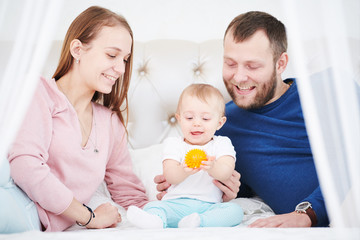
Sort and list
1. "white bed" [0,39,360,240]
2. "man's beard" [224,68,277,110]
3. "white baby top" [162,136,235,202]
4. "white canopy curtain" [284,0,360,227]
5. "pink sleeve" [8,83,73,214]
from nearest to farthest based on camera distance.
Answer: "white canopy curtain" [284,0,360,227]
"pink sleeve" [8,83,73,214]
"white baby top" [162,136,235,202]
"man's beard" [224,68,277,110]
"white bed" [0,39,360,240]

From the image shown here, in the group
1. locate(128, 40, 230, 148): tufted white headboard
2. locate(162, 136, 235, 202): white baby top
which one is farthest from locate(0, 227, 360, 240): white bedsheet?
locate(128, 40, 230, 148): tufted white headboard

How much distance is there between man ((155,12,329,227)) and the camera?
129cm

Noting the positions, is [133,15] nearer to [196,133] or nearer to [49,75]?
[49,75]

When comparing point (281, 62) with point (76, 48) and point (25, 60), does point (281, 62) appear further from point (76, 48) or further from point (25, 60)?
point (25, 60)

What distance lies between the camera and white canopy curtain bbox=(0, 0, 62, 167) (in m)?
Result: 0.73

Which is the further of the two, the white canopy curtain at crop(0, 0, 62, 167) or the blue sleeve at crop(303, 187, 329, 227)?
the blue sleeve at crop(303, 187, 329, 227)

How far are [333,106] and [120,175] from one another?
92cm

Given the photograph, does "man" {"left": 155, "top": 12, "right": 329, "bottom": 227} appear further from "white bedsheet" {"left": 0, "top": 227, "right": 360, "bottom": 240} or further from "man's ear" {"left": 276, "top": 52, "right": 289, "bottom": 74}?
"white bedsheet" {"left": 0, "top": 227, "right": 360, "bottom": 240}

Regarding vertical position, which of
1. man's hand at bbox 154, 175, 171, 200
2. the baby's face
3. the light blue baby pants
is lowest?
man's hand at bbox 154, 175, 171, 200

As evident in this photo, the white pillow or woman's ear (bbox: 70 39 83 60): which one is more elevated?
woman's ear (bbox: 70 39 83 60)

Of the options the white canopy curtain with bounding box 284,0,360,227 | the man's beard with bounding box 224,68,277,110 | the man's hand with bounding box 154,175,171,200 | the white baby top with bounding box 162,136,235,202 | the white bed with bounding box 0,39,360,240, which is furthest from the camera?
the white bed with bounding box 0,39,360,240

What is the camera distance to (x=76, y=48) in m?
1.29

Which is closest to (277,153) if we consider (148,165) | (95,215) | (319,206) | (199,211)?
(319,206)

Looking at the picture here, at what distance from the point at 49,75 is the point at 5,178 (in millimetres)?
843
